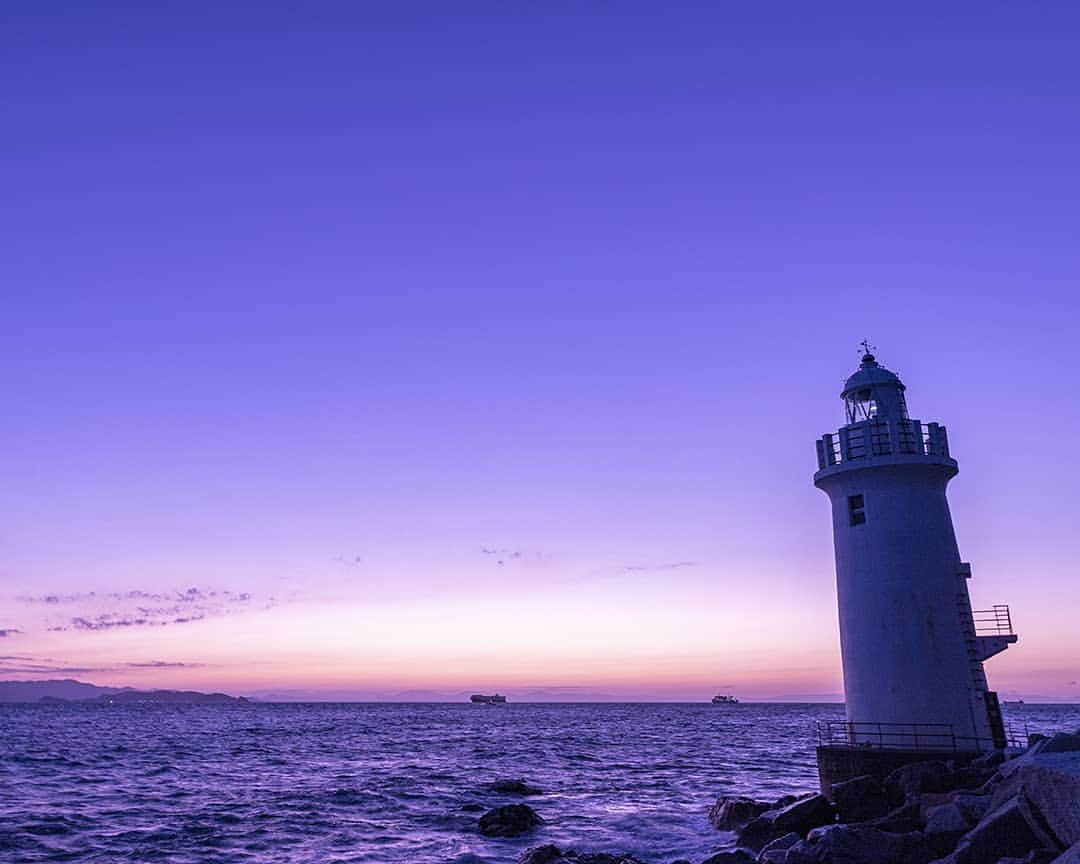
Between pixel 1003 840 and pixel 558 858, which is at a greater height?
pixel 1003 840

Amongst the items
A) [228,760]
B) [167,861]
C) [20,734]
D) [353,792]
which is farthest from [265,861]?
[20,734]

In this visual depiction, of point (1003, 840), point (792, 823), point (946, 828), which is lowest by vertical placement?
point (792, 823)

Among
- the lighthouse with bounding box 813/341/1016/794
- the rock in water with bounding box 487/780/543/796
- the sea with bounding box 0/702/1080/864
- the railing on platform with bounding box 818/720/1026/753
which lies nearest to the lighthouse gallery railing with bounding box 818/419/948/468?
the lighthouse with bounding box 813/341/1016/794

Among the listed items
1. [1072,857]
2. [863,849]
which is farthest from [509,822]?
[1072,857]

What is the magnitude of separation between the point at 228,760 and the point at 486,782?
2337 centimetres

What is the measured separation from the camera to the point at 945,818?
55.0ft

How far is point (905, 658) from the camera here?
24125mm

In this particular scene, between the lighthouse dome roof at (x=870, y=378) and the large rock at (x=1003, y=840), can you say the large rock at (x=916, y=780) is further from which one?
the lighthouse dome roof at (x=870, y=378)

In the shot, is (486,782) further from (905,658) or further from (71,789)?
(905,658)

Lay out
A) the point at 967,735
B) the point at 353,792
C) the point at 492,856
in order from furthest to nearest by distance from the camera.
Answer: the point at 353,792
the point at 492,856
the point at 967,735

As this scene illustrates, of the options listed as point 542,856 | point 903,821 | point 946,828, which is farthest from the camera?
point 542,856

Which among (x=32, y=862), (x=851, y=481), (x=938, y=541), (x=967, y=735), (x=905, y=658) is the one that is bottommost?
(x=32, y=862)

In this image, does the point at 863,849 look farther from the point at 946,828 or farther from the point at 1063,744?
the point at 1063,744

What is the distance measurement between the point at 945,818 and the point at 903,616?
27.0 feet
